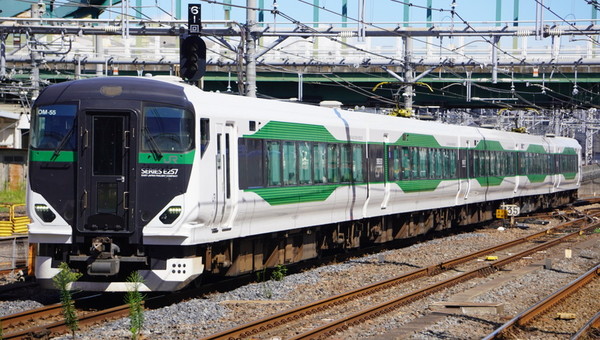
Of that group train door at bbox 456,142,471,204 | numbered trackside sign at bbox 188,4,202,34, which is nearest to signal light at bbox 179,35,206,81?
numbered trackside sign at bbox 188,4,202,34

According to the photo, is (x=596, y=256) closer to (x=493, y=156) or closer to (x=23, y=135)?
(x=493, y=156)

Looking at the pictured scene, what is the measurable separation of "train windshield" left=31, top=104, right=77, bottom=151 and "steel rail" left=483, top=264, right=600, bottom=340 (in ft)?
19.8

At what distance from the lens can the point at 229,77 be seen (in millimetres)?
42125

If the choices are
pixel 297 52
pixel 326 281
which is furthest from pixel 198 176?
pixel 297 52

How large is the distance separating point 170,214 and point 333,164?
6.05m

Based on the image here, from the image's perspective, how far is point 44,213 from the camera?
42.4ft

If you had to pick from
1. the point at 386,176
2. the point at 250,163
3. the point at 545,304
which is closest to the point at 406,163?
the point at 386,176

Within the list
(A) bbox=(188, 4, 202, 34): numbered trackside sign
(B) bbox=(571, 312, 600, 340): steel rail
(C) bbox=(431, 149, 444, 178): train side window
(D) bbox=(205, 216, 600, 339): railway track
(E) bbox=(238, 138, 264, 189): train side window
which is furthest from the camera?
(C) bbox=(431, 149, 444, 178): train side window

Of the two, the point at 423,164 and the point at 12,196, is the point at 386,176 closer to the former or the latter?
the point at 423,164

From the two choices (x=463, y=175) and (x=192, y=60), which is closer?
(x=192, y=60)

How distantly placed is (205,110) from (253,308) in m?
2.78

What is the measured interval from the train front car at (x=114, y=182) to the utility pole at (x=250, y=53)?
6.99 meters

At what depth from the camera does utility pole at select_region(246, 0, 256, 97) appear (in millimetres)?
20000

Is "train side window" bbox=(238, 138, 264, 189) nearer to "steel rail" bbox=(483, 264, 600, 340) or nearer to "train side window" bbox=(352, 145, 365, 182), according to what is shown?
"train side window" bbox=(352, 145, 365, 182)
